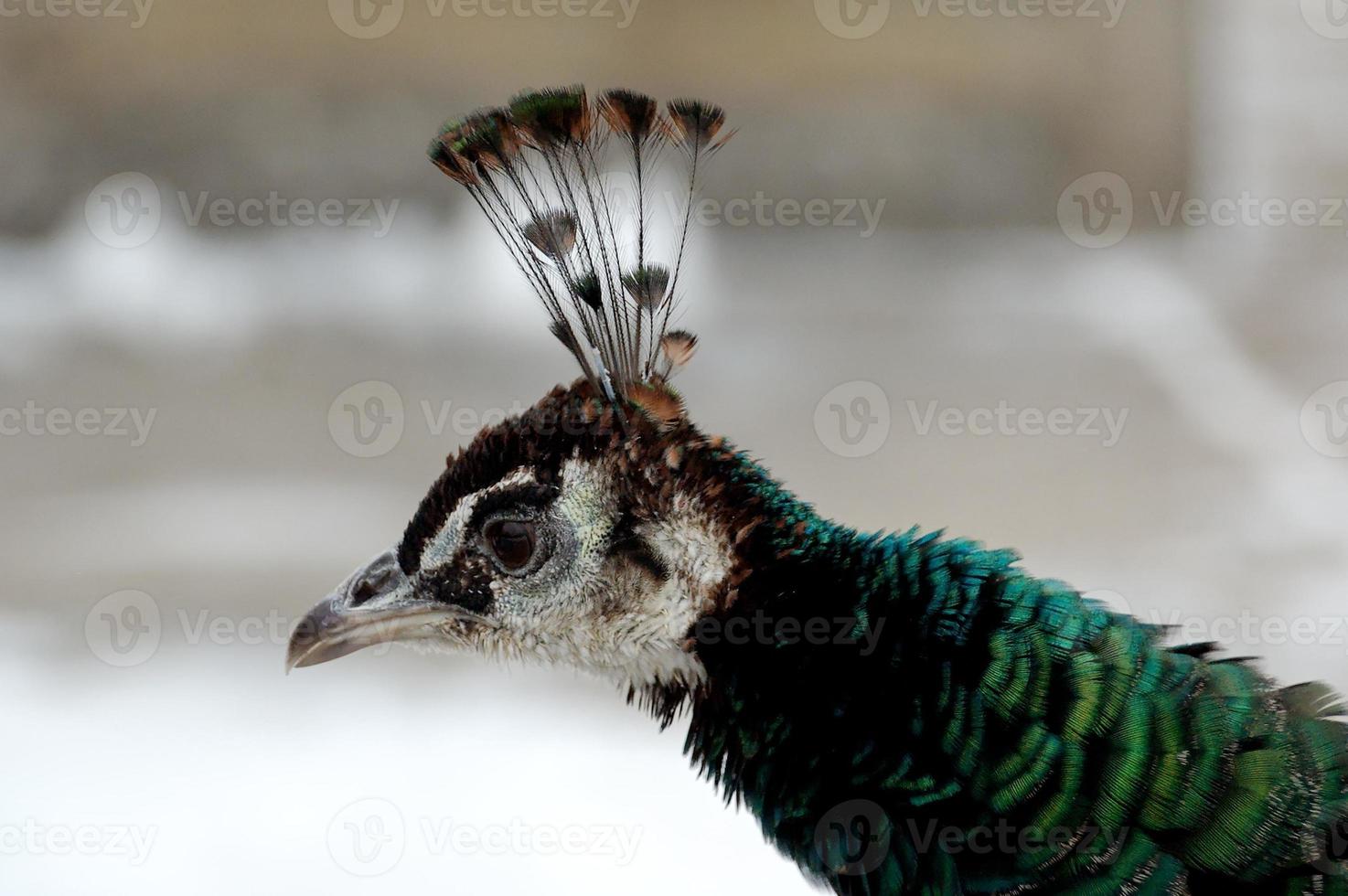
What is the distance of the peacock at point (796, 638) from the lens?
79 cm

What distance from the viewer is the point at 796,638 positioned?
85 cm

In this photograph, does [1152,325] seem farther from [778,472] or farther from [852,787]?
[852,787]

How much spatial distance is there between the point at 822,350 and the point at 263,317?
80.9 inches

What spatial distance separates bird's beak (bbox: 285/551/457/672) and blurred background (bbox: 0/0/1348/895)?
1.13 metres

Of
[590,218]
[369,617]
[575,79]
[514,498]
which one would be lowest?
[369,617]

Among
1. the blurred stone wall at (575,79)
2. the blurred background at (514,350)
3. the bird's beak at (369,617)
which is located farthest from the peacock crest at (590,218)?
the blurred stone wall at (575,79)

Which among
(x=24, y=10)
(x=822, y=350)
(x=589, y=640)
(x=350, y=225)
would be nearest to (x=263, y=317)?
(x=350, y=225)

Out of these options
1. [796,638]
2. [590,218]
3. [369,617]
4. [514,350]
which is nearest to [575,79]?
[514,350]

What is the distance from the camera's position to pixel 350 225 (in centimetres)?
506

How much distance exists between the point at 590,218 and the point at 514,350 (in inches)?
130

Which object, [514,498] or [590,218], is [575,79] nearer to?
[590,218]

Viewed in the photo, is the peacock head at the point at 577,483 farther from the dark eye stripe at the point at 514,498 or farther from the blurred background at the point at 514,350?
the blurred background at the point at 514,350

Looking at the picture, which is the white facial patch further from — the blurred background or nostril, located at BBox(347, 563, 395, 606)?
the blurred background

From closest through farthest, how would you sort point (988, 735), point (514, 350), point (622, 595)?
point (988, 735)
point (622, 595)
point (514, 350)
